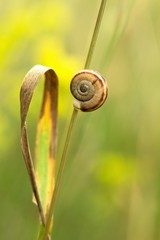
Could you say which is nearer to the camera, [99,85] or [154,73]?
[99,85]

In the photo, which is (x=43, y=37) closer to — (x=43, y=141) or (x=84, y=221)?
(x=84, y=221)

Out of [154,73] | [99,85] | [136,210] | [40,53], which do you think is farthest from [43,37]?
[99,85]

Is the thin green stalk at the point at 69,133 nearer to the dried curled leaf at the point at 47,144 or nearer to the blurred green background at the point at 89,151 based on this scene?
the dried curled leaf at the point at 47,144

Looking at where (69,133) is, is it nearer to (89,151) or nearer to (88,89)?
(88,89)

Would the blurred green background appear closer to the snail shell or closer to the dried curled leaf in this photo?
the dried curled leaf

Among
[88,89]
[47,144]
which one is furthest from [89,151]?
[88,89]
